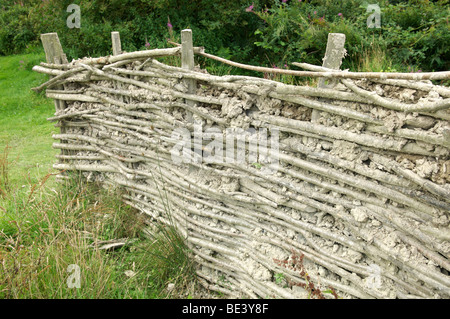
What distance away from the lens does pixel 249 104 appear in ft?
8.98

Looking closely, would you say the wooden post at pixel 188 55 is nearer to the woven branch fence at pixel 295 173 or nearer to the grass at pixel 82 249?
the woven branch fence at pixel 295 173

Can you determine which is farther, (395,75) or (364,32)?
(364,32)

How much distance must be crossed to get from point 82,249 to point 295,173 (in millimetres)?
1612

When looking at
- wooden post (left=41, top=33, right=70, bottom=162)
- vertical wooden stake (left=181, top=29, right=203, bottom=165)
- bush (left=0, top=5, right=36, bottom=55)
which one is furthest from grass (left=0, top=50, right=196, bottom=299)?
bush (left=0, top=5, right=36, bottom=55)

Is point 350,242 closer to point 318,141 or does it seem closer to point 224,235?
point 318,141

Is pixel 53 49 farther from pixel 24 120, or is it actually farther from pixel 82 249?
pixel 24 120

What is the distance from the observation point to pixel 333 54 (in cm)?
240

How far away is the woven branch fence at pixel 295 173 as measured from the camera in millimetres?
2057

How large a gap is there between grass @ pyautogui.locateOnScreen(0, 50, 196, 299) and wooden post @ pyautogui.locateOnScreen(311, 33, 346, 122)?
162 centimetres

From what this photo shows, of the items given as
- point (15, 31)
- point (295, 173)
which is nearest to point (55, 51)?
point (295, 173)

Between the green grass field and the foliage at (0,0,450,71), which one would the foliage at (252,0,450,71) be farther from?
the green grass field

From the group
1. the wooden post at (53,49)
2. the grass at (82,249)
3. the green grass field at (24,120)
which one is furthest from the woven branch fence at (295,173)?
the green grass field at (24,120)

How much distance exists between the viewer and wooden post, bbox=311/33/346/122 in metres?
2.34

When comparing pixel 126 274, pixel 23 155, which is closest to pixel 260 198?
pixel 126 274
